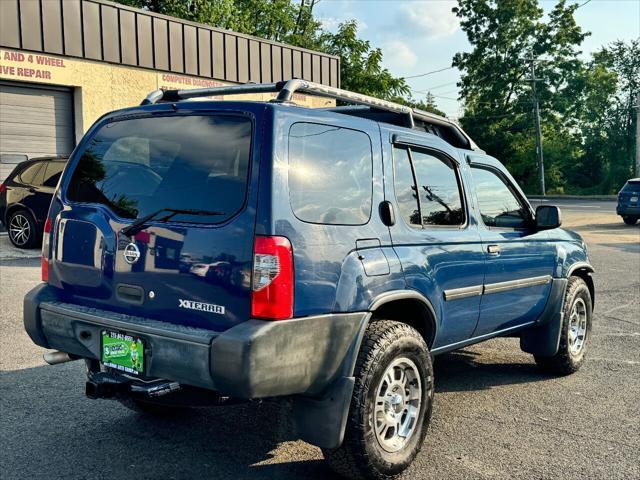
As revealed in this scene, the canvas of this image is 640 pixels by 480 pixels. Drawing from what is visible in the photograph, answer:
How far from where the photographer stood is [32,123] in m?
14.8

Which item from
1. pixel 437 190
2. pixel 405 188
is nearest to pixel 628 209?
pixel 437 190

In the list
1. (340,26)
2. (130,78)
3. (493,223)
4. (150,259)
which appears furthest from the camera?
(340,26)

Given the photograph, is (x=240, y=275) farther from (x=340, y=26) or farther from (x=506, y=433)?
(x=340, y=26)

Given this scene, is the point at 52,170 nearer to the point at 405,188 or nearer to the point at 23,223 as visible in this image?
the point at 23,223

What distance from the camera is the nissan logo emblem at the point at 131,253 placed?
324 centimetres

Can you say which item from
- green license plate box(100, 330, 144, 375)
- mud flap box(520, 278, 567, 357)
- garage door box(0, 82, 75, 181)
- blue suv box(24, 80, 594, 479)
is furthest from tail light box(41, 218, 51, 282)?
garage door box(0, 82, 75, 181)

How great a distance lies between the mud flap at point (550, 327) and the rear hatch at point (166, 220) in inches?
121

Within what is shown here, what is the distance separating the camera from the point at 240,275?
2945 millimetres

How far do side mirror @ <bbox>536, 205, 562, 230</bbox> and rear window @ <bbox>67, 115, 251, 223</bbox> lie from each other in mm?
2704

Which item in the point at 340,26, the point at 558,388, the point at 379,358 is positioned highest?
the point at 340,26

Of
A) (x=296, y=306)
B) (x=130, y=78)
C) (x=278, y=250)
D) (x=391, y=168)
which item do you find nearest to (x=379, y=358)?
(x=296, y=306)

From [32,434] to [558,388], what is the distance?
3755 millimetres

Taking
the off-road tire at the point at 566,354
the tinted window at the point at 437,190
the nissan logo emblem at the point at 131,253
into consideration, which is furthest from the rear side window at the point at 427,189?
the off-road tire at the point at 566,354

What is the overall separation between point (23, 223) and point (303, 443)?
9680 millimetres
